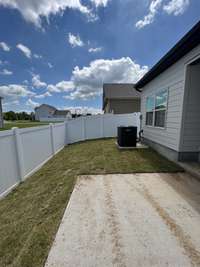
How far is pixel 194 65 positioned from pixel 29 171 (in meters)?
5.59

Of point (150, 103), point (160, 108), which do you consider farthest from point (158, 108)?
point (150, 103)

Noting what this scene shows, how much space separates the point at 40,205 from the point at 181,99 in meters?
4.53

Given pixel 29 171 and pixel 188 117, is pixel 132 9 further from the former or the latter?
pixel 29 171

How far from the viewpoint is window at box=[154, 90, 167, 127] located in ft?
16.8

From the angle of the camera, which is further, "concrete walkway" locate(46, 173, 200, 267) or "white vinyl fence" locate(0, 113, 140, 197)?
"white vinyl fence" locate(0, 113, 140, 197)

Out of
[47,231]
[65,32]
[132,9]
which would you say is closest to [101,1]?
[132,9]

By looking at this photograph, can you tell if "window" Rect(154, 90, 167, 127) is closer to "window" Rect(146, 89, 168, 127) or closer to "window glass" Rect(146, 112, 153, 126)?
"window" Rect(146, 89, 168, 127)

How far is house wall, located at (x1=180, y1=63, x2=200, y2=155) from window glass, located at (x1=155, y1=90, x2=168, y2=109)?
1162 millimetres

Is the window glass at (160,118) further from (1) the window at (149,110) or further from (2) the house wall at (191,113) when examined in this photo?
(2) the house wall at (191,113)

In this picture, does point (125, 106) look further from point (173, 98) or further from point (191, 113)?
point (191, 113)

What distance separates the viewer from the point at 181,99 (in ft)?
13.0

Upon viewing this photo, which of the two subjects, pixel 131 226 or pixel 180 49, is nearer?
pixel 131 226

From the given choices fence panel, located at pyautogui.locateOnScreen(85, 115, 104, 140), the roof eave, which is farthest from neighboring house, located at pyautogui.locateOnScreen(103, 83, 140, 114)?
the roof eave

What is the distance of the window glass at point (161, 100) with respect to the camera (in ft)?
16.4
